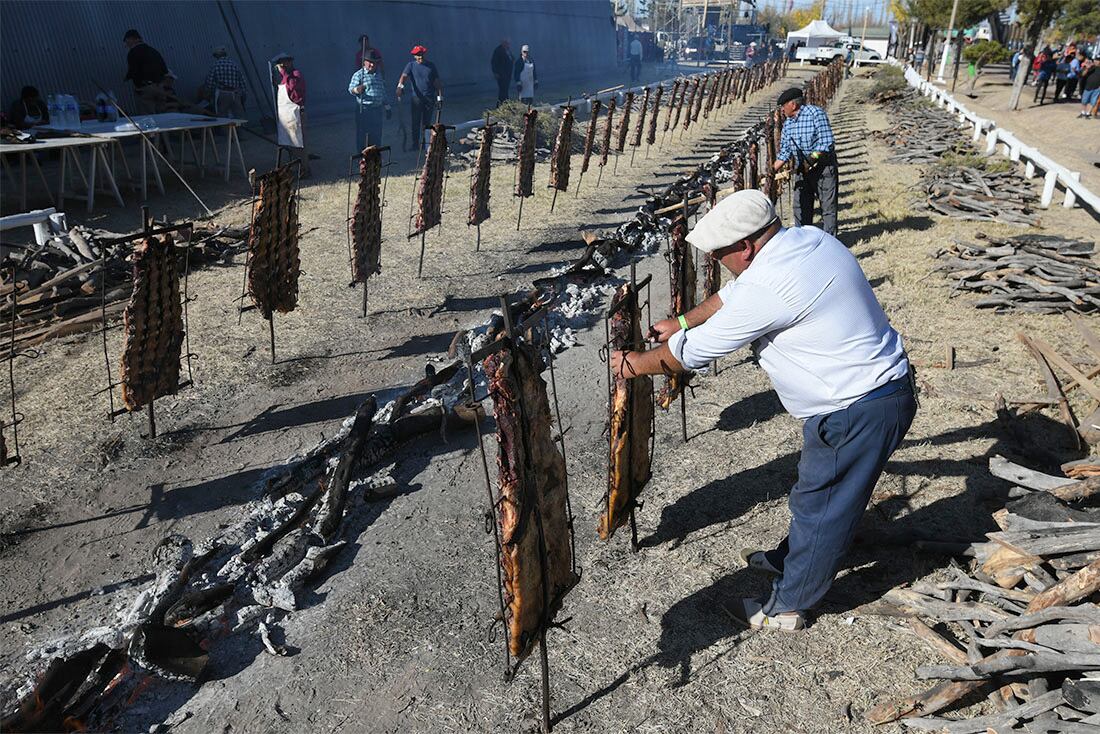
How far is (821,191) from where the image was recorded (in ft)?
38.2

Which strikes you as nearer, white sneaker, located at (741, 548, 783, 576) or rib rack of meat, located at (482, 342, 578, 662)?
rib rack of meat, located at (482, 342, 578, 662)

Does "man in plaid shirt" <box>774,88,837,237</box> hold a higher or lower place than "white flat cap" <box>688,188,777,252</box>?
lower

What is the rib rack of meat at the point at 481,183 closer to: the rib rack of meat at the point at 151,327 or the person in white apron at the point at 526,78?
the rib rack of meat at the point at 151,327

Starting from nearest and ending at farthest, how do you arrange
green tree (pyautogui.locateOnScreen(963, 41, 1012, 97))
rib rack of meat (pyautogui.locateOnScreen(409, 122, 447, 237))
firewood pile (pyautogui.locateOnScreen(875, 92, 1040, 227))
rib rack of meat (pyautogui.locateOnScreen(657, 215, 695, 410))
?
rib rack of meat (pyautogui.locateOnScreen(657, 215, 695, 410)) < rib rack of meat (pyautogui.locateOnScreen(409, 122, 447, 237)) < firewood pile (pyautogui.locateOnScreen(875, 92, 1040, 227)) < green tree (pyautogui.locateOnScreen(963, 41, 1012, 97))

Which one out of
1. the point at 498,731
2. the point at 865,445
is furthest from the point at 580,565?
the point at 865,445

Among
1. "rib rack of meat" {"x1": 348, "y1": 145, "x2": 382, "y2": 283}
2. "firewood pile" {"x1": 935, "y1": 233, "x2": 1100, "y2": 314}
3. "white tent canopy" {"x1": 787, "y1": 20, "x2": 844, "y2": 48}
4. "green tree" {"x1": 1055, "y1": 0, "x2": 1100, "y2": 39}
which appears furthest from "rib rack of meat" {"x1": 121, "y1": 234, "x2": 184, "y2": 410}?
"white tent canopy" {"x1": 787, "y1": 20, "x2": 844, "y2": 48}

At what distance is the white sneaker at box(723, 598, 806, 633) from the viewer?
4.66 meters

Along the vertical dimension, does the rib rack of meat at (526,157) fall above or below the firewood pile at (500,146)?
above

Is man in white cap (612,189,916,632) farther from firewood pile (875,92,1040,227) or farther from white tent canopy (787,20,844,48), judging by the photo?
white tent canopy (787,20,844,48)

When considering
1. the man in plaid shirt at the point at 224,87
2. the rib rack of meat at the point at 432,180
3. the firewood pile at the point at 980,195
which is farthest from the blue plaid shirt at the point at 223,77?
the firewood pile at the point at 980,195

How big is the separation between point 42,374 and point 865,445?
7799mm

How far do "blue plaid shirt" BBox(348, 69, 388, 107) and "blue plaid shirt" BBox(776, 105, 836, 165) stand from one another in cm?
995

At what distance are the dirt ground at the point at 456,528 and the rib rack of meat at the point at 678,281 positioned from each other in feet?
1.54

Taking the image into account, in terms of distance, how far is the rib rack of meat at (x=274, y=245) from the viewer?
7.84m
